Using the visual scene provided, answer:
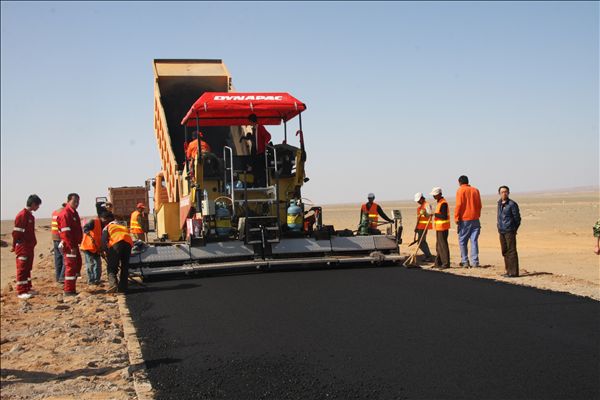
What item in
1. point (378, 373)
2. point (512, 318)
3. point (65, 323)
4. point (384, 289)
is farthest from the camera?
point (384, 289)

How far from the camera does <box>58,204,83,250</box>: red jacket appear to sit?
9.09 m

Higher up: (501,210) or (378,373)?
(501,210)

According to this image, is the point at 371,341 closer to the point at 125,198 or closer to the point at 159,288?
the point at 159,288

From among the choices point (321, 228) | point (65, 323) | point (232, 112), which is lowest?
point (65, 323)

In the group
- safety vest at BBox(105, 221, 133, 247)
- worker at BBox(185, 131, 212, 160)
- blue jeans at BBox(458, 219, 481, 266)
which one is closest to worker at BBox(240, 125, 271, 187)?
worker at BBox(185, 131, 212, 160)

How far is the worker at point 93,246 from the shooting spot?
9648mm

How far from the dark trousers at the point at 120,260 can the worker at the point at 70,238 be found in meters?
0.56

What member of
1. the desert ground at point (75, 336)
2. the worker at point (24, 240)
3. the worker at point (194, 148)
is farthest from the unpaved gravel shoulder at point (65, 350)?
the worker at point (194, 148)

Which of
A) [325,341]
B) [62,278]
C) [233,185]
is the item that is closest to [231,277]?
[233,185]

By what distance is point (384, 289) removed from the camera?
7719mm

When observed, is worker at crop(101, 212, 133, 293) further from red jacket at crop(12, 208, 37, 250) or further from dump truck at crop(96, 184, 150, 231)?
dump truck at crop(96, 184, 150, 231)

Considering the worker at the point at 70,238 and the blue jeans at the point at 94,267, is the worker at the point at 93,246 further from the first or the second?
the worker at the point at 70,238

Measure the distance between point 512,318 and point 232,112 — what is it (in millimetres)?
6095

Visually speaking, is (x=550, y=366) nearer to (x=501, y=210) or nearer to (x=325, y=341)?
(x=325, y=341)
